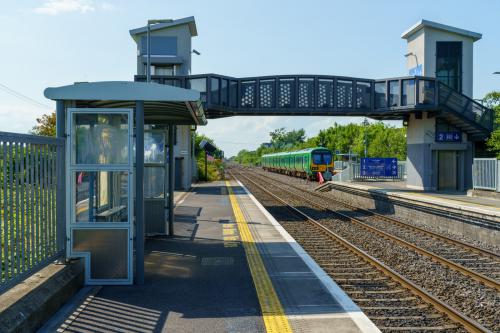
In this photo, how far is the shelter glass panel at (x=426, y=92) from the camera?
22.1 m

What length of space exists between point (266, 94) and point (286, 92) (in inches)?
36.2

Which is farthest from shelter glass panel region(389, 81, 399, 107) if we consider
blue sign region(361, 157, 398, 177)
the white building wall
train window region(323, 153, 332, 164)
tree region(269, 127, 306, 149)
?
tree region(269, 127, 306, 149)

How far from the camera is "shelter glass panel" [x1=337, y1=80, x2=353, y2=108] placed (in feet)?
73.6

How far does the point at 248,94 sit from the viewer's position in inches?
870

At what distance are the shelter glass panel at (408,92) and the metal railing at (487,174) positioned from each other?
153 inches

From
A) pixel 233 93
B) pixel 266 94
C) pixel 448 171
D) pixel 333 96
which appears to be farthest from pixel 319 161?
pixel 233 93

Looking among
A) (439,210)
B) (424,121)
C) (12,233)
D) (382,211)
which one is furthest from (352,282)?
(424,121)

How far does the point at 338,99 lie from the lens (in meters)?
22.5

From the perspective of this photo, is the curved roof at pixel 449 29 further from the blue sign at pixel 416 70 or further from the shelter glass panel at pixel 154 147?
the shelter glass panel at pixel 154 147

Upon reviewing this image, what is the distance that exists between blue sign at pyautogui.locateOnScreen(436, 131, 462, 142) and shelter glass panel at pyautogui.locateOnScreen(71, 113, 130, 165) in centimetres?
2040

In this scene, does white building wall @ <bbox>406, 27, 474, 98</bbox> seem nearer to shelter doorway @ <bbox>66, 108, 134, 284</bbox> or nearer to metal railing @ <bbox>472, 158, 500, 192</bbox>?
metal railing @ <bbox>472, 158, 500, 192</bbox>

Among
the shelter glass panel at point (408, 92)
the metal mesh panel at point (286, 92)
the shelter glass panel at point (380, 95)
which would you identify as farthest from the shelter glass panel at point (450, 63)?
the metal mesh panel at point (286, 92)

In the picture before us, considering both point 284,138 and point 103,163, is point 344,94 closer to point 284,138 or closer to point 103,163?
point 103,163

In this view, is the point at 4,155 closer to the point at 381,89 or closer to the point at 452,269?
the point at 452,269
